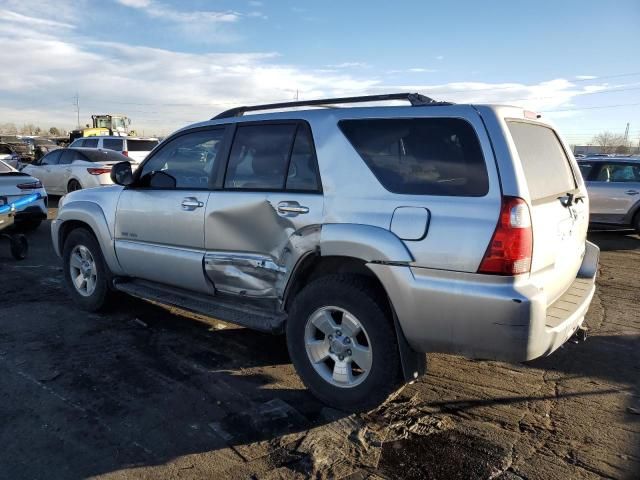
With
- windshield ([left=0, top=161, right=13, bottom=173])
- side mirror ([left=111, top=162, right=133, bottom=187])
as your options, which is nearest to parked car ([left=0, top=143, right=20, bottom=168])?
windshield ([left=0, top=161, right=13, bottom=173])

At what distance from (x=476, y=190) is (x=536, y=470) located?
157 centimetres

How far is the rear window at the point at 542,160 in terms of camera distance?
321 cm

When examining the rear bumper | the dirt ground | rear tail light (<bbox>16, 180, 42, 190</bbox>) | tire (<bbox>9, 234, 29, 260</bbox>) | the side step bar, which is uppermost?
rear tail light (<bbox>16, 180, 42, 190</bbox>)

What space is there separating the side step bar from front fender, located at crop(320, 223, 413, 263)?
0.73 metres

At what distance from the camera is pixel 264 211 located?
3.91 m

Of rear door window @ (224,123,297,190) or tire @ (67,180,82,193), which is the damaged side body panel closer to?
rear door window @ (224,123,297,190)

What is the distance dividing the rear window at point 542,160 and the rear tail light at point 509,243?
0.81 ft

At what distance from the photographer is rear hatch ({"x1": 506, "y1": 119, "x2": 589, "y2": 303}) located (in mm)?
3080

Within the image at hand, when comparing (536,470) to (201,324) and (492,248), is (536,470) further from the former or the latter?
(201,324)

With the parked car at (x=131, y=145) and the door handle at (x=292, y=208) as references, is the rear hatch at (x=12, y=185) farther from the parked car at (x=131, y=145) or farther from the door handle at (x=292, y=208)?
the door handle at (x=292, y=208)

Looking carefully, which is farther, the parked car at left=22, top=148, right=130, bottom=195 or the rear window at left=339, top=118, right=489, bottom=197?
the parked car at left=22, top=148, right=130, bottom=195

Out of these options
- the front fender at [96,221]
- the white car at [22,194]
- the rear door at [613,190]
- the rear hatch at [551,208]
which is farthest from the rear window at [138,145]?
the rear hatch at [551,208]

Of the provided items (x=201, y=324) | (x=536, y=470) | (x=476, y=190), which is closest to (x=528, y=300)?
(x=476, y=190)

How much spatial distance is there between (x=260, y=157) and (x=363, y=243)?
4.22 feet
